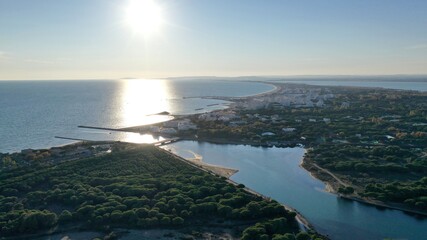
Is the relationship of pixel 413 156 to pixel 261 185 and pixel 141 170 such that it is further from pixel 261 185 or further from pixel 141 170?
pixel 141 170

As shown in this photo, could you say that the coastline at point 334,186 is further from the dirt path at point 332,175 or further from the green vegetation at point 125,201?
the green vegetation at point 125,201

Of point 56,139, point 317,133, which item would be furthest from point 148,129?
point 317,133

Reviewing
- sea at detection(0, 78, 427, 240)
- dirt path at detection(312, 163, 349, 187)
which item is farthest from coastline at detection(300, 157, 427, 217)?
sea at detection(0, 78, 427, 240)

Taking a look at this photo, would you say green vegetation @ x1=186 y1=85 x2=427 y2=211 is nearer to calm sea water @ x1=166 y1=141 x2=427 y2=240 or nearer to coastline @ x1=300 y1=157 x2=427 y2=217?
coastline @ x1=300 y1=157 x2=427 y2=217

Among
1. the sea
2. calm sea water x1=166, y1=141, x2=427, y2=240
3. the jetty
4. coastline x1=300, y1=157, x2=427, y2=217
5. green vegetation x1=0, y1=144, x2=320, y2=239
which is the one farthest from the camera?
the jetty

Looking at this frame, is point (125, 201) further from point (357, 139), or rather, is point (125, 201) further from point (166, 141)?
point (357, 139)

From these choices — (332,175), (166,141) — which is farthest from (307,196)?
(166,141)
